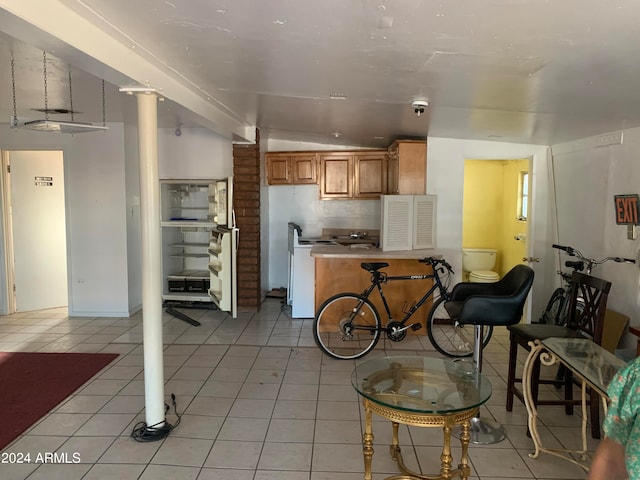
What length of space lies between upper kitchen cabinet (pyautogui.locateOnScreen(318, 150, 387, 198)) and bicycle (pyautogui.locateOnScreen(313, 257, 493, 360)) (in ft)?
5.52

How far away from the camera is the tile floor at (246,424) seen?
94.7 inches

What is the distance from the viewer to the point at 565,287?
4.39 meters

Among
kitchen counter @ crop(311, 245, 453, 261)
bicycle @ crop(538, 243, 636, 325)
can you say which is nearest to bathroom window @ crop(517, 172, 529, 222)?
bicycle @ crop(538, 243, 636, 325)

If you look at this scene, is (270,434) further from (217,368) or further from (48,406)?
(48,406)

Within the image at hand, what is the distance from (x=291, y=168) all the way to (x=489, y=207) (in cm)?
336

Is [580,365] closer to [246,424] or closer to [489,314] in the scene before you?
[489,314]

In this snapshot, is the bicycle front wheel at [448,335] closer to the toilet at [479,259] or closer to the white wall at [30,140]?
the toilet at [479,259]

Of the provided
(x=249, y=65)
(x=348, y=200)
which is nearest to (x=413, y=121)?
(x=249, y=65)

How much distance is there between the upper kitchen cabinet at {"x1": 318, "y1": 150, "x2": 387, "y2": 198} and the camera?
227 inches

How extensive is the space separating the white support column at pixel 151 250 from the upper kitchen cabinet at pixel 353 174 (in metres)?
3.43

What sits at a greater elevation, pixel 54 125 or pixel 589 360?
pixel 54 125

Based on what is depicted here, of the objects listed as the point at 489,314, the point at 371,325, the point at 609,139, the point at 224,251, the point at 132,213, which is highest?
the point at 609,139

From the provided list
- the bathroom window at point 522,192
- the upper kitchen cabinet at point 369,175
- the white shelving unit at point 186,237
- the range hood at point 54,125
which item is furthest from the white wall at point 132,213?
the bathroom window at point 522,192

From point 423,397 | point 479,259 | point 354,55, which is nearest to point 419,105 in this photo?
point 354,55
